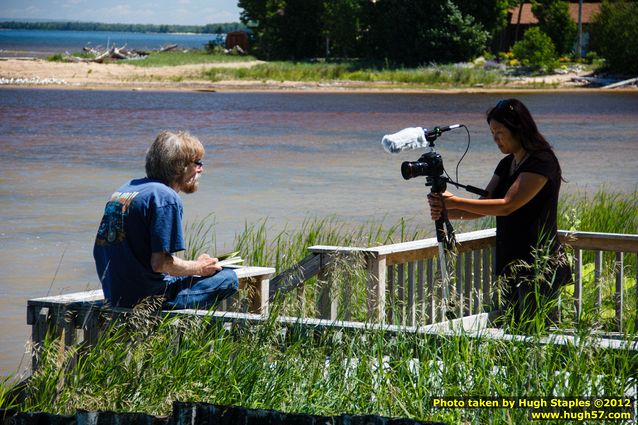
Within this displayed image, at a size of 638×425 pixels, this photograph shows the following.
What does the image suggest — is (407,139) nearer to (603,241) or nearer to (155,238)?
(155,238)

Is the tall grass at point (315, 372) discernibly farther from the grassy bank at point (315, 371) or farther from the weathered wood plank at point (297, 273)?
the weathered wood plank at point (297, 273)

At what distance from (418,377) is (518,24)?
267 ft

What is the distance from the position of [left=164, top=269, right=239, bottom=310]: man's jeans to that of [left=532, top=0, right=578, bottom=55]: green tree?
7088 cm

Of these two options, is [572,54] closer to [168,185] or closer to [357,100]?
[357,100]

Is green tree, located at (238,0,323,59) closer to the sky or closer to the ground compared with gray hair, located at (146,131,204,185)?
closer to the sky

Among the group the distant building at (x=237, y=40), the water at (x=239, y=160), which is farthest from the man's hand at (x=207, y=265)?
the distant building at (x=237, y=40)

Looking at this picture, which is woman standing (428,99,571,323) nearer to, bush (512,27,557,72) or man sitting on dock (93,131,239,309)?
man sitting on dock (93,131,239,309)

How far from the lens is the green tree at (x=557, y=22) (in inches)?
2904

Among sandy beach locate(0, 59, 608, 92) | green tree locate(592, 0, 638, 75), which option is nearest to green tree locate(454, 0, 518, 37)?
green tree locate(592, 0, 638, 75)

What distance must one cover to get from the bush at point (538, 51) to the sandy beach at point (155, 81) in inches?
43.4

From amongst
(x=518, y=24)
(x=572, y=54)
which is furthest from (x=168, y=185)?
(x=518, y=24)

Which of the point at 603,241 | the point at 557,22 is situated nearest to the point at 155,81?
the point at 557,22

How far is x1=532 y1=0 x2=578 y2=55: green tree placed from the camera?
2904 inches

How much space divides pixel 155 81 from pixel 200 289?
5920cm
